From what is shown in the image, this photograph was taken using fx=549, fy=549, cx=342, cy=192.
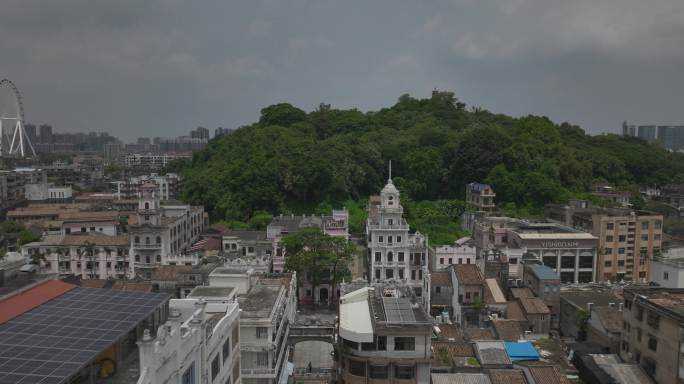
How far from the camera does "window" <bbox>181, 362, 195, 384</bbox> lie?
13742 millimetres

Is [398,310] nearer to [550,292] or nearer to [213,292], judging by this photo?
[213,292]

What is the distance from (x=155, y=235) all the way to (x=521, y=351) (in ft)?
96.8

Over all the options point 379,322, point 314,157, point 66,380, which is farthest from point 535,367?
point 314,157

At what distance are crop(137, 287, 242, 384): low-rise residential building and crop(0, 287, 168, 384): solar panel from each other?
964mm

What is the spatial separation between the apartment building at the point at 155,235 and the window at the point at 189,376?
27.1 meters

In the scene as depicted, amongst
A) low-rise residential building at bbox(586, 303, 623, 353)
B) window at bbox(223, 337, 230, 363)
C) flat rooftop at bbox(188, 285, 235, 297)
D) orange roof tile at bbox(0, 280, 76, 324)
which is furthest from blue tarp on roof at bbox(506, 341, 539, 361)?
orange roof tile at bbox(0, 280, 76, 324)

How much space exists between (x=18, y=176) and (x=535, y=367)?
87688mm

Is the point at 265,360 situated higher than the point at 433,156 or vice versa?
the point at 433,156

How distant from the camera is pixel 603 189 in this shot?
208ft

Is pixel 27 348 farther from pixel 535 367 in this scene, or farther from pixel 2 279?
pixel 535 367

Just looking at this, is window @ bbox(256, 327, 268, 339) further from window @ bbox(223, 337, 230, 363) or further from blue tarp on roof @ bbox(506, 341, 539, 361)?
blue tarp on roof @ bbox(506, 341, 539, 361)

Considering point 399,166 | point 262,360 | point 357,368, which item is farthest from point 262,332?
point 399,166

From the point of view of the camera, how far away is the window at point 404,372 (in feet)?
68.2

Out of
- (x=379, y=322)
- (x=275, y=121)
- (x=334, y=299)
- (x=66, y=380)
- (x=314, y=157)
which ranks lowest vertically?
(x=334, y=299)
